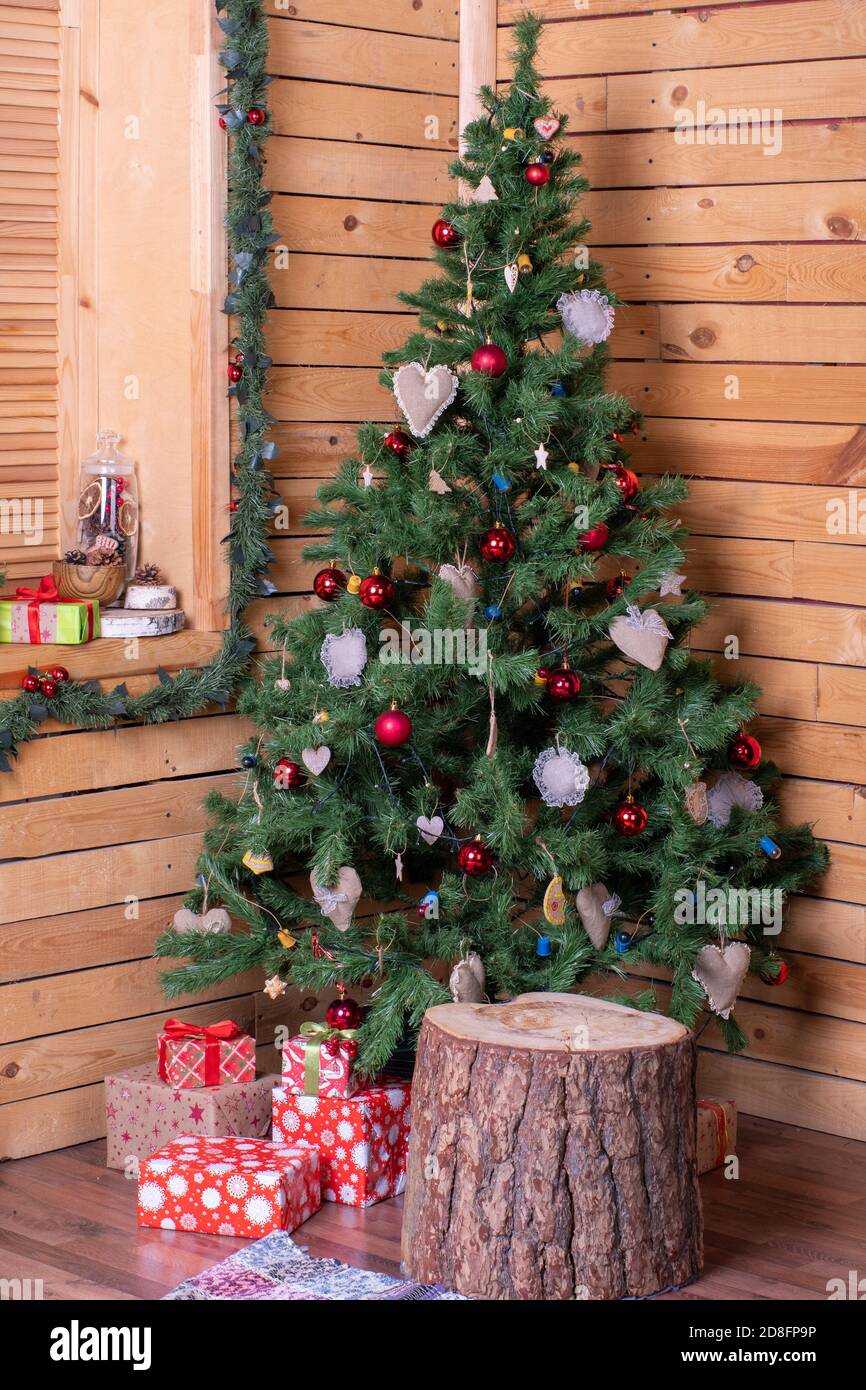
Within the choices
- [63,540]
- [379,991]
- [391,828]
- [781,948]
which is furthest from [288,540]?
[781,948]

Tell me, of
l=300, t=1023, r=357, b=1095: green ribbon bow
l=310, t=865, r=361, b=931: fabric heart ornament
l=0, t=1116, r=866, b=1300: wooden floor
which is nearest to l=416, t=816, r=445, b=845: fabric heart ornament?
l=310, t=865, r=361, b=931: fabric heart ornament

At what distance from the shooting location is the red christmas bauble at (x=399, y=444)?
3.16 metres

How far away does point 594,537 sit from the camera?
120 inches

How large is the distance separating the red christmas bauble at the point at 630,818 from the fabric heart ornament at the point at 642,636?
25 cm

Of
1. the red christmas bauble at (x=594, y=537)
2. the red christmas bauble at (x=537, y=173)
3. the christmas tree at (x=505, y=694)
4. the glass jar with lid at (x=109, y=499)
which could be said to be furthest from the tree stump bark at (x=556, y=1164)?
the red christmas bauble at (x=537, y=173)

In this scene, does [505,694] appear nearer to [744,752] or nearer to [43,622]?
[744,752]

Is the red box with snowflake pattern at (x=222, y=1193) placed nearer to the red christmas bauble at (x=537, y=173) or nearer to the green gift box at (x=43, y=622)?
the green gift box at (x=43, y=622)

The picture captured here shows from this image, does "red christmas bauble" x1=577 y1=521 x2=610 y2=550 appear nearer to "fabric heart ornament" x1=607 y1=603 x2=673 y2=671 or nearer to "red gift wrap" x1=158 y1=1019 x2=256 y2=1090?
"fabric heart ornament" x1=607 y1=603 x2=673 y2=671

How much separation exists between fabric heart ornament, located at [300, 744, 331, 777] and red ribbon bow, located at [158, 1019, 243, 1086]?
0.53m

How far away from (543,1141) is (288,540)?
1484 mm

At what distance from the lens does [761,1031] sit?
354 cm

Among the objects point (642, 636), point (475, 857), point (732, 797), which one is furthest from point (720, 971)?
point (642, 636)

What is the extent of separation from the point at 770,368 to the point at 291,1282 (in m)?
1.92

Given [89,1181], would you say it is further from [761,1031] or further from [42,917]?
[761,1031]
